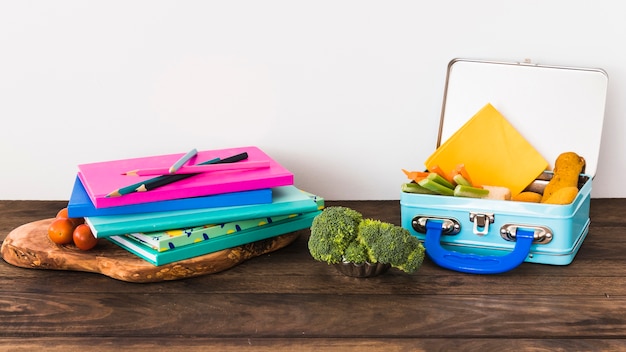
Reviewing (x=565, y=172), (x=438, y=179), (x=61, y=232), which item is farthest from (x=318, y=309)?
(x=565, y=172)

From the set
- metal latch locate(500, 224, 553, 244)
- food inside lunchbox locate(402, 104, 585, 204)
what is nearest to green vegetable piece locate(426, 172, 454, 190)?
food inside lunchbox locate(402, 104, 585, 204)

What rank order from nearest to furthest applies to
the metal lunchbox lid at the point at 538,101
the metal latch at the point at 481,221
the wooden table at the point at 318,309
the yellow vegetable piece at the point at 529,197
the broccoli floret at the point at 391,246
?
the wooden table at the point at 318,309 → the broccoli floret at the point at 391,246 → the metal latch at the point at 481,221 → the yellow vegetable piece at the point at 529,197 → the metal lunchbox lid at the point at 538,101

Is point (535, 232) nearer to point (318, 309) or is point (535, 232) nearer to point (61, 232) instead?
point (318, 309)

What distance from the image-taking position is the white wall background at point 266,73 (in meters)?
1.54

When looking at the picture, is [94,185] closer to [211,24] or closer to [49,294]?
[49,294]

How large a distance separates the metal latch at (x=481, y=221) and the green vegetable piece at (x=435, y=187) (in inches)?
2.5

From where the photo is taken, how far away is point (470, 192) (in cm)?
132

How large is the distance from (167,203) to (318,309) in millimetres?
313

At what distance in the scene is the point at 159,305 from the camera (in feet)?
3.74

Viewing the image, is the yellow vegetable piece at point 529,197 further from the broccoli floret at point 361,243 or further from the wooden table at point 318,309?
the broccoli floret at point 361,243

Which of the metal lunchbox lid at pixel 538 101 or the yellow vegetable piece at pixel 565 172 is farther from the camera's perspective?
the metal lunchbox lid at pixel 538 101

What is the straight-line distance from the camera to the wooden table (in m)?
1.03

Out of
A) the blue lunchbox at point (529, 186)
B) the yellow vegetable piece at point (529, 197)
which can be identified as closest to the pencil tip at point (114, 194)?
the blue lunchbox at point (529, 186)

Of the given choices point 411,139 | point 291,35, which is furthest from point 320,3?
point 411,139
